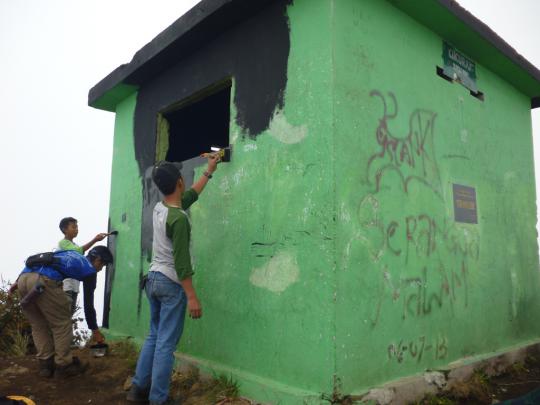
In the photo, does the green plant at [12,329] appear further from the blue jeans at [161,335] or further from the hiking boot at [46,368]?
the blue jeans at [161,335]

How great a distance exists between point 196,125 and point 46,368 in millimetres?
3588

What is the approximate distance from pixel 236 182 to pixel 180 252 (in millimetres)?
1034

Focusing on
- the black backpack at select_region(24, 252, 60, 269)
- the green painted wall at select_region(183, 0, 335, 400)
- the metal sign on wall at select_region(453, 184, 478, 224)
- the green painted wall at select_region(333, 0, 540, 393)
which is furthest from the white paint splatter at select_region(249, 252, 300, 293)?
the black backpack at select_region(24, 252, 60, 269)

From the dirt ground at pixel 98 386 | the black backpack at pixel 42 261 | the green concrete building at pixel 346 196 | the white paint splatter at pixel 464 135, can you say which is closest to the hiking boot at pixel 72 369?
the dirt ground at pixel 98 386

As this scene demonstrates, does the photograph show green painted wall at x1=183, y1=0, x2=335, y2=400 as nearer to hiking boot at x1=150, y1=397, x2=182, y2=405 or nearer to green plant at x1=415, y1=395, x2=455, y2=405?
hiking boot at x1=150, y1=397, x2=182, y2=405

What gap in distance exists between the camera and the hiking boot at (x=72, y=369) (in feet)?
15.0

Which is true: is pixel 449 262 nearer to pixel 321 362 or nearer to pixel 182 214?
pixel 321 362

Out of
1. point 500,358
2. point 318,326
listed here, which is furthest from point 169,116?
point 500,358

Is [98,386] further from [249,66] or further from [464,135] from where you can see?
[464,135]

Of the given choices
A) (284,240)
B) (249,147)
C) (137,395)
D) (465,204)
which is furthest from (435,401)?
(249,147)

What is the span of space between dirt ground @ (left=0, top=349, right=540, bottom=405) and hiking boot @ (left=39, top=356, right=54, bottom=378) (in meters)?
0.06

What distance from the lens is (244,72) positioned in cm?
420

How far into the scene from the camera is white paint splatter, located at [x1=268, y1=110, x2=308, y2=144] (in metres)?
3.55

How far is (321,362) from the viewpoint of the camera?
10.3ft
